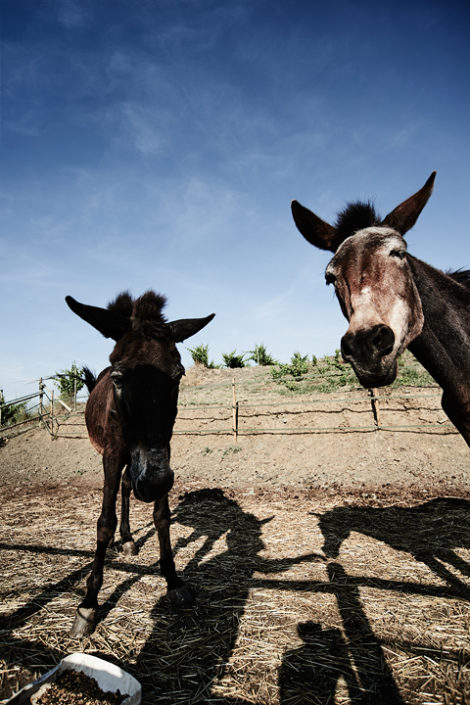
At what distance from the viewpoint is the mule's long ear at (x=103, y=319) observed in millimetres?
3197

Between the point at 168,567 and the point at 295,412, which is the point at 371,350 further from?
the point at 295,412

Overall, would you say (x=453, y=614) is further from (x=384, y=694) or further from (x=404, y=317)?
(x=404, y=317)

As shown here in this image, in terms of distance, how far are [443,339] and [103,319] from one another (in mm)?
2981

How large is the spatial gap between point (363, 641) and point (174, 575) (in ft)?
5.90

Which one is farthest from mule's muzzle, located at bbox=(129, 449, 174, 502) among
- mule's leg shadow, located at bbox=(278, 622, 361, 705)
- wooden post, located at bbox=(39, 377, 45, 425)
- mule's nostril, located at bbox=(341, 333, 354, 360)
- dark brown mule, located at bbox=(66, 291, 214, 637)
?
wooden post, located at bbox=(39, 377, 45, 425)

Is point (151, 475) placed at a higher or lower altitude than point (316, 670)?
higher

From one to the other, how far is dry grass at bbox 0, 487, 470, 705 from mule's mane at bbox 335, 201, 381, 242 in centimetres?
326

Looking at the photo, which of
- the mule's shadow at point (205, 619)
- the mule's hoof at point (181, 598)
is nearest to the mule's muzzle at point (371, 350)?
the mule's shadow at point (205, 619)

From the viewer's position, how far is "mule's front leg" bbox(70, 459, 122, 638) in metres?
2.87

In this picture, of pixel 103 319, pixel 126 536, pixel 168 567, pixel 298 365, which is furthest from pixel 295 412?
pixel 103 319

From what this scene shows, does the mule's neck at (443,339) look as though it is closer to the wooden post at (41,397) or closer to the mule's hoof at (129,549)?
the mule's hoof at (129,549)

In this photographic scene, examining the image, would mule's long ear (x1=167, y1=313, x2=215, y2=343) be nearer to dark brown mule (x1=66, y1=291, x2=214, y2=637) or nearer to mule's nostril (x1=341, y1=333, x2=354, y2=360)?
dark brown mule (x1=66, y1=291, x2=214, y2=637)

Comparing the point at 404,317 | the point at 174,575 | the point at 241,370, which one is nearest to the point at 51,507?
the point at 174,575

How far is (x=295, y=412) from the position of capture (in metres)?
12.4
